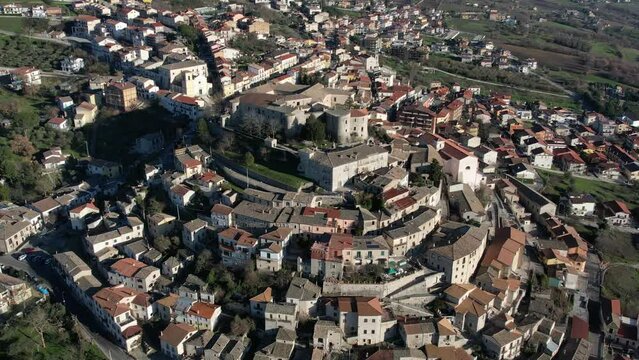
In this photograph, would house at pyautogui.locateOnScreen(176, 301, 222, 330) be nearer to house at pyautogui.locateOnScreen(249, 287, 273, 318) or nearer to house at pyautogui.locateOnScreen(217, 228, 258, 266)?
house at pyautogui.locateOnScreen(249, 287, 273, 318)

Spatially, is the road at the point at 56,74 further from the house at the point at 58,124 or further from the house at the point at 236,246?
the house at the point at 236,246

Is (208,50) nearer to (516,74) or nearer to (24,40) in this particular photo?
(24,40)

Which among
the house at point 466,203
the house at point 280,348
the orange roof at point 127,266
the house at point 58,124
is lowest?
the house at point 280,348

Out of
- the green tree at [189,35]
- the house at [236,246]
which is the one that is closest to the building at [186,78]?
the green tree at [189,35]

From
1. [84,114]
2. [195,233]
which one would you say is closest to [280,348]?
[195,233]

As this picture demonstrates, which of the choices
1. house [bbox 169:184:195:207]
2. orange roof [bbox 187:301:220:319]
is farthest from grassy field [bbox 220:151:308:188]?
orange roof [bbox 187:301:220:319]

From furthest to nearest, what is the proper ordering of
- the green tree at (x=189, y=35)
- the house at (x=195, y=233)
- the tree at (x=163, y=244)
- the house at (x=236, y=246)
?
1. the green tree at (x=189, y=35)
2. the tree at (x=163, y=244)
3. the house at (x=195, y=233)
4. the house at (x=236, y=246)

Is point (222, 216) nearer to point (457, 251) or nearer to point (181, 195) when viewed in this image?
point (181, 195)
